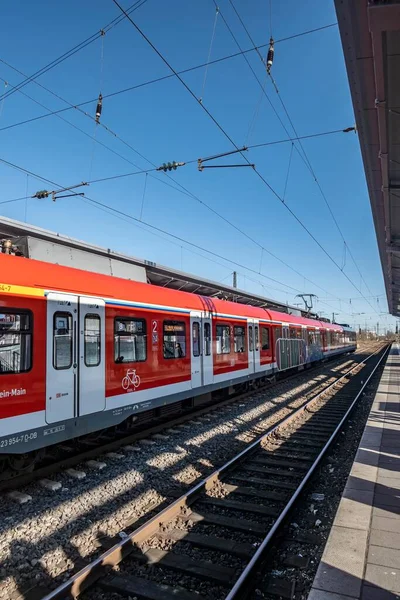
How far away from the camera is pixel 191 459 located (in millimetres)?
7508

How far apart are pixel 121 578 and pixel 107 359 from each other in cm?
409

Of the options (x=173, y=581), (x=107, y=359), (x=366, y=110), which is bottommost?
(x=173, y=581)

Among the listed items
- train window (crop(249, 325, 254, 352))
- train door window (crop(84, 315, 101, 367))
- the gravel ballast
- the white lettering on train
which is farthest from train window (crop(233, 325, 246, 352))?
the white lettering on train

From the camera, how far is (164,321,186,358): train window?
962 cm

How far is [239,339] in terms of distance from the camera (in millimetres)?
13969

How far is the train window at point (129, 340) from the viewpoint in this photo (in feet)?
26.1

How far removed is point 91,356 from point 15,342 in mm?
1564

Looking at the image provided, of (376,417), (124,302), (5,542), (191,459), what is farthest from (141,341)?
(376,417)

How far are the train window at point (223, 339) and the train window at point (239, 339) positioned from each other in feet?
1.64

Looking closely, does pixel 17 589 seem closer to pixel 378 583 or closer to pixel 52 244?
pixel 378 583

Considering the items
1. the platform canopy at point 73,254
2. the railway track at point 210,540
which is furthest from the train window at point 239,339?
the railway track at point 210,540

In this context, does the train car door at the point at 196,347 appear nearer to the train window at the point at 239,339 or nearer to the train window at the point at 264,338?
the train window at the point at 239,339

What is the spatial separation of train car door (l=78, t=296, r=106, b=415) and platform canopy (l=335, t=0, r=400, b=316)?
5454mm

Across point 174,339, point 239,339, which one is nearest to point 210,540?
point 174,339
